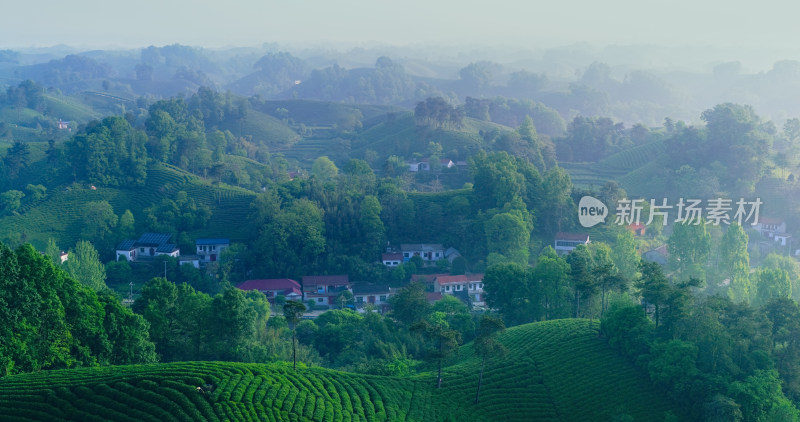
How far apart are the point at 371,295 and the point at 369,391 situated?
11357mm

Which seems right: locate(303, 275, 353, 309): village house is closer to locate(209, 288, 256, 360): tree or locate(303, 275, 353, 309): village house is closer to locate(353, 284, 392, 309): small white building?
locate(353, 284, 392, 309): small white building

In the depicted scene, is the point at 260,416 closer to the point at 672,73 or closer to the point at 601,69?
the point at 601,69

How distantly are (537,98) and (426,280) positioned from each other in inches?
2513

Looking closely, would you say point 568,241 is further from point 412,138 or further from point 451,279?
point 412,138

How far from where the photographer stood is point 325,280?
27953 millimetres

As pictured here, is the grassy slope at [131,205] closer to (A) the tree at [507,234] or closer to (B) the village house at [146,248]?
(B) the village house at [146,248]

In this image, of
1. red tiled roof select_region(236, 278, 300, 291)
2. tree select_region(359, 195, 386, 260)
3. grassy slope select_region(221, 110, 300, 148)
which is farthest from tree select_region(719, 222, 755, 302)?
grassy slope select_region(221, 110, 300, 148)

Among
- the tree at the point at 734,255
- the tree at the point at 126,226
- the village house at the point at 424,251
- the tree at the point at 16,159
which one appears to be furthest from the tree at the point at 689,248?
the tree at the point at 16,159

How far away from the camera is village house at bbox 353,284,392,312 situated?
2698 cm

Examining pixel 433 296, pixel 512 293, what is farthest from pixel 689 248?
pixel 433 296

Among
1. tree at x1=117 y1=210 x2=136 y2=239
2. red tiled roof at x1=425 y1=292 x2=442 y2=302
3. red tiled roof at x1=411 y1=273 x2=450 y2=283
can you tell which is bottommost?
red tiled roof at x1=425 y1=292 x2=442 y2=302

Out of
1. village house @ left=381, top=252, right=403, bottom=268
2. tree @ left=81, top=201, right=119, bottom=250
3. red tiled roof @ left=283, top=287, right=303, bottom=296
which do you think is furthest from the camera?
tree @ left=81, top=201, right=119, bottom=250

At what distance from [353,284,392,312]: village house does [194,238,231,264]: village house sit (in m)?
6.52

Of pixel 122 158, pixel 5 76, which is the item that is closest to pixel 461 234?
pixel 122 158
